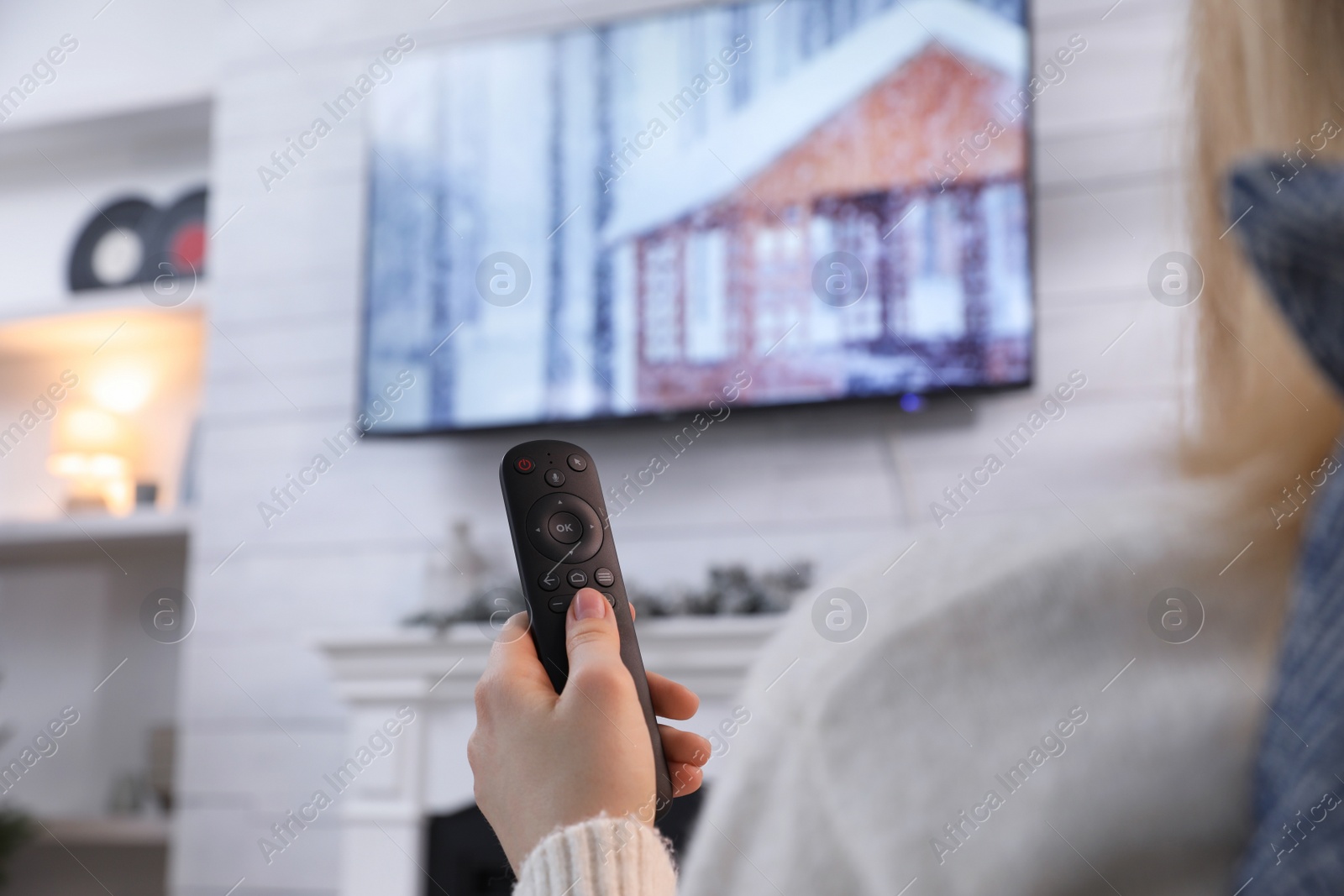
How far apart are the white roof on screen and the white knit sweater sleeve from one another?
4.51 feet

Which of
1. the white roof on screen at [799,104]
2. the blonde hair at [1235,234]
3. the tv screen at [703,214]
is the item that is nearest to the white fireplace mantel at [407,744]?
the tv screen at [703,214]

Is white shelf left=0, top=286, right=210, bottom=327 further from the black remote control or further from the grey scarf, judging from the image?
the grey scarf

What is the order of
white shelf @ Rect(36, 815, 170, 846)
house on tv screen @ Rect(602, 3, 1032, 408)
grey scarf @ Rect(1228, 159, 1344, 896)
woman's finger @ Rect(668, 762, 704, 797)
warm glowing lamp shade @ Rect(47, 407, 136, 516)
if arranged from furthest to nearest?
warm glowing lamp shade @ Rect(47, 407, 136, 516), white shelf @ Rect(36, 815, 170, 846), house on tv screen @ Rect(602, 3, 1032, 408), woman's finger @ Rect(668, 762, 704, 797), grey scarf @ Rect(1228, 159, 1344, 896)

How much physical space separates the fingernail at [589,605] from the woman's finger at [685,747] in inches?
2.0

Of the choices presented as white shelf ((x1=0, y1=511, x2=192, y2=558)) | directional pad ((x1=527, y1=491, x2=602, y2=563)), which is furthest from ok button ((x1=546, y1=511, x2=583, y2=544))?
white shelf ((x1=0, y1=511, x2=192, y2=558))

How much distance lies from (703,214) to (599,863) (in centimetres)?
138

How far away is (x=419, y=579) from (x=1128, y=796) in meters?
1.67

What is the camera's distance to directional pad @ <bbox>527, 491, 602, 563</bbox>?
1.48ft

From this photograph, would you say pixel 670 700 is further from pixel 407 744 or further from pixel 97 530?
pixel 97 530

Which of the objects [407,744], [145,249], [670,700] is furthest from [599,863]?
[145,249]

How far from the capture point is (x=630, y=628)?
0.44m

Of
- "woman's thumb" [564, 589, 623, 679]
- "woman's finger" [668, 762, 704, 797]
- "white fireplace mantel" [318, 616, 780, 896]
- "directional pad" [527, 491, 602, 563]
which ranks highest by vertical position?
"directional pad" [527, 491, 602, 563]

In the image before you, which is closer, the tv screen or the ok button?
the ok button

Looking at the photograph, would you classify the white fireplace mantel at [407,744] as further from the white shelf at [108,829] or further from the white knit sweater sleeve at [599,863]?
the white knit sweater sleeve at [599,863]
